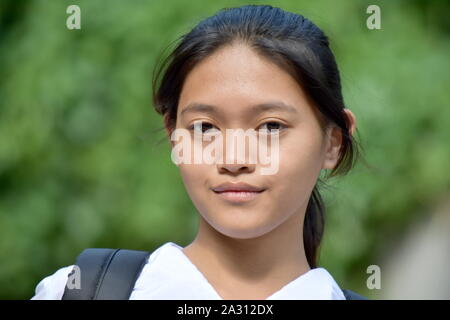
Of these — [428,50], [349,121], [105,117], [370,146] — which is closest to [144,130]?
[105,117]

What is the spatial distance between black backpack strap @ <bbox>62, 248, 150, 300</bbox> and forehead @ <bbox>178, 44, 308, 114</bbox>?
0.96ft

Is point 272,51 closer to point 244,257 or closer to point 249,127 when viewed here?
point 249,127

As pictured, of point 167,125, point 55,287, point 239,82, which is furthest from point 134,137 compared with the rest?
point 239,82

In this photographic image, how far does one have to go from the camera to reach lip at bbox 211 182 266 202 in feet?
4.77

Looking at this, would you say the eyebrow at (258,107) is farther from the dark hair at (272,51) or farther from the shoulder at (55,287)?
the shoulder at (55,287)

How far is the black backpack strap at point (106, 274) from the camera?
148 centimetres

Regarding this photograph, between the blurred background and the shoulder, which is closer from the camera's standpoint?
the shoulder

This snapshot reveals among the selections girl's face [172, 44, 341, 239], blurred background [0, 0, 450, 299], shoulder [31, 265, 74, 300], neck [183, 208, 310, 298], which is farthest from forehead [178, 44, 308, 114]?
blurred background [0, 0, 450, 299]

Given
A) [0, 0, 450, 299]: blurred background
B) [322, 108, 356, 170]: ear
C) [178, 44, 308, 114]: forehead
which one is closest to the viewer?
[178, 44, 308, 114]: forehead

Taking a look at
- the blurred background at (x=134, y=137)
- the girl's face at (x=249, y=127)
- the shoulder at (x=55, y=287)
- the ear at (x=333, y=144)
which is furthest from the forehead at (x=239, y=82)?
the blurred background at (x=134, y=137)

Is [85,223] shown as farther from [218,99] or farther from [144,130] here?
[218,99]

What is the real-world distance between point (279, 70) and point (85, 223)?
1.62 m

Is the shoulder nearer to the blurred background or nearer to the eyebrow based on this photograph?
the eyebrow

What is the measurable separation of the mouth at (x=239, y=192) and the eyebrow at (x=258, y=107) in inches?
4.9
